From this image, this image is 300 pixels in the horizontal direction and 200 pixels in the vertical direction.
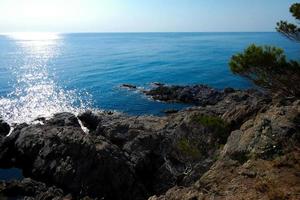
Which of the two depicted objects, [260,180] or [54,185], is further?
[54,185]

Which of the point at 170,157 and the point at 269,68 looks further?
the point at 170,157

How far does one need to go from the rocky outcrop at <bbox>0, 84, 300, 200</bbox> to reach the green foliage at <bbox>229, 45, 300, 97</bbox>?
1717 millimetres

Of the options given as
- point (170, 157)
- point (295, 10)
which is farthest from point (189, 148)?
point (295, 10)

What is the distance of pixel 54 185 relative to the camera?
3547 cm

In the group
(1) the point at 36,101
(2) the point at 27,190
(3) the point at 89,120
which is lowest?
(1) the point at 36,101

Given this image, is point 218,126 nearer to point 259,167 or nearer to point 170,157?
point 170,157

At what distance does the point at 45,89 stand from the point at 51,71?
35.9 m

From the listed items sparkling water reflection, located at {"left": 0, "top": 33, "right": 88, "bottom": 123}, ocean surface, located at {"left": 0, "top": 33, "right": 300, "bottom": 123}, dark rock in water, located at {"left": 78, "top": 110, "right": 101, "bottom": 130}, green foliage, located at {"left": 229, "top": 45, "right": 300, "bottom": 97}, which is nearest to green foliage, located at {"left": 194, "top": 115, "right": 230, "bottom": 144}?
green foliage, located at {"left": 229, "top": 45, "right": 300, "bottom": 97}

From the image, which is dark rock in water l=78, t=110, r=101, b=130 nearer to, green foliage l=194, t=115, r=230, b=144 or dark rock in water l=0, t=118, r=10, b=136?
dark rock in water l=0, t=118, r=10, b=136

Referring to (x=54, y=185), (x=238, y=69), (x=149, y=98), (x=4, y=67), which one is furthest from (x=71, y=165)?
(x=4, y=67)

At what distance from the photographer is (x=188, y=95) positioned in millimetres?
75625

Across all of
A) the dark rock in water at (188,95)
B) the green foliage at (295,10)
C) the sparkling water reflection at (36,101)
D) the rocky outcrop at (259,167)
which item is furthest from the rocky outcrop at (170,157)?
the dark rock in water at (188,95)

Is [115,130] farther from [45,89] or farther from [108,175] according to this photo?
[45,89]

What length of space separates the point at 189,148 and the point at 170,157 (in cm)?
750
